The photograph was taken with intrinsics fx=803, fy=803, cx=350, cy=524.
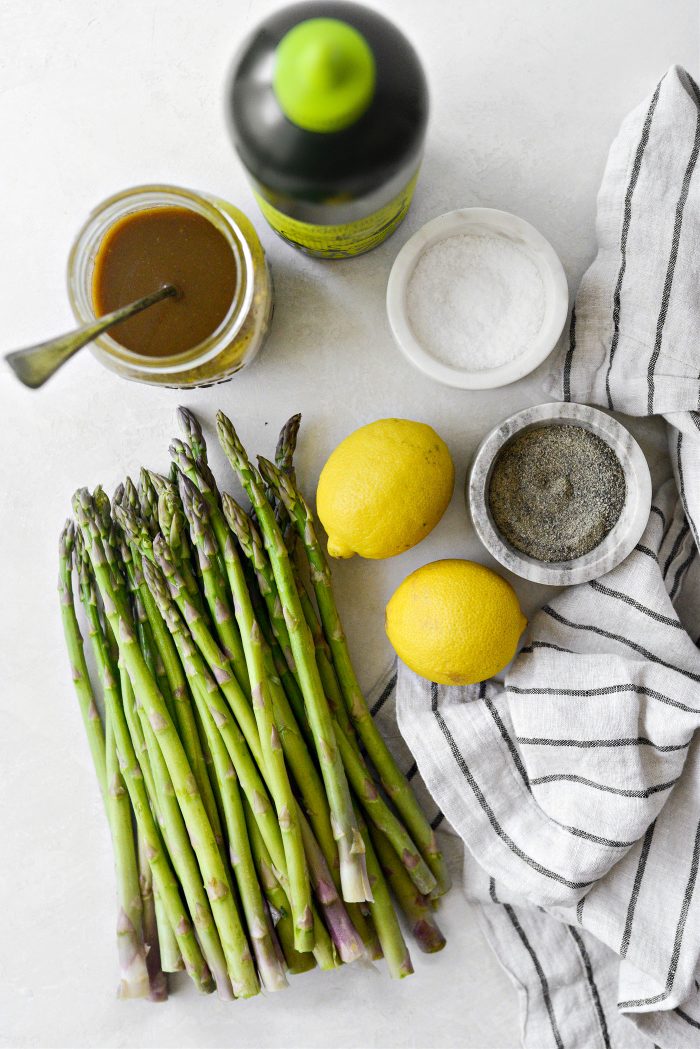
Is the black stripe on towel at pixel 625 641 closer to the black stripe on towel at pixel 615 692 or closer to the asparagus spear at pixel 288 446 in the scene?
the black stripe on towel at pixel 615 692

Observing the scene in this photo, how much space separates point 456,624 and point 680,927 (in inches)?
18.8

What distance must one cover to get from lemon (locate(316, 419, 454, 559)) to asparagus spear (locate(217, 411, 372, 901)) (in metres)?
0.07

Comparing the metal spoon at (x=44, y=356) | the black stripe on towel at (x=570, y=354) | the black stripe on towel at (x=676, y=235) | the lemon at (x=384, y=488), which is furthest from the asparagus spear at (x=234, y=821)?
the black stripe on towel at (x=676, y=235)

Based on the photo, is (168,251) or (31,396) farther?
(31,396)

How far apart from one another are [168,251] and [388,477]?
1.13 feet

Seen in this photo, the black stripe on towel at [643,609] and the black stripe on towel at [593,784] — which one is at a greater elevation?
the black stripe on towel at [643,609]

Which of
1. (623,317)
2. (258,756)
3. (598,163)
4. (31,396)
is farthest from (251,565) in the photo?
(598,163)

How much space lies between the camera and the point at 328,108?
25.0 inches

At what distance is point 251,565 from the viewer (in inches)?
40.4

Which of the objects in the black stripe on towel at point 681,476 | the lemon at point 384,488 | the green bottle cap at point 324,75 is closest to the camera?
the green bottle cap at point 324,75

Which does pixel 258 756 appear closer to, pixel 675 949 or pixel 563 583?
pixel 563 583

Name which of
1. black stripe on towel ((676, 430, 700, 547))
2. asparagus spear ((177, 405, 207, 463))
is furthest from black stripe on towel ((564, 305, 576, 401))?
asparagus spear ((177, 405, 207, 463))

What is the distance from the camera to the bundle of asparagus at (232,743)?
0.96m

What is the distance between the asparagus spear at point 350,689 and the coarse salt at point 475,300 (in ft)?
0.81
